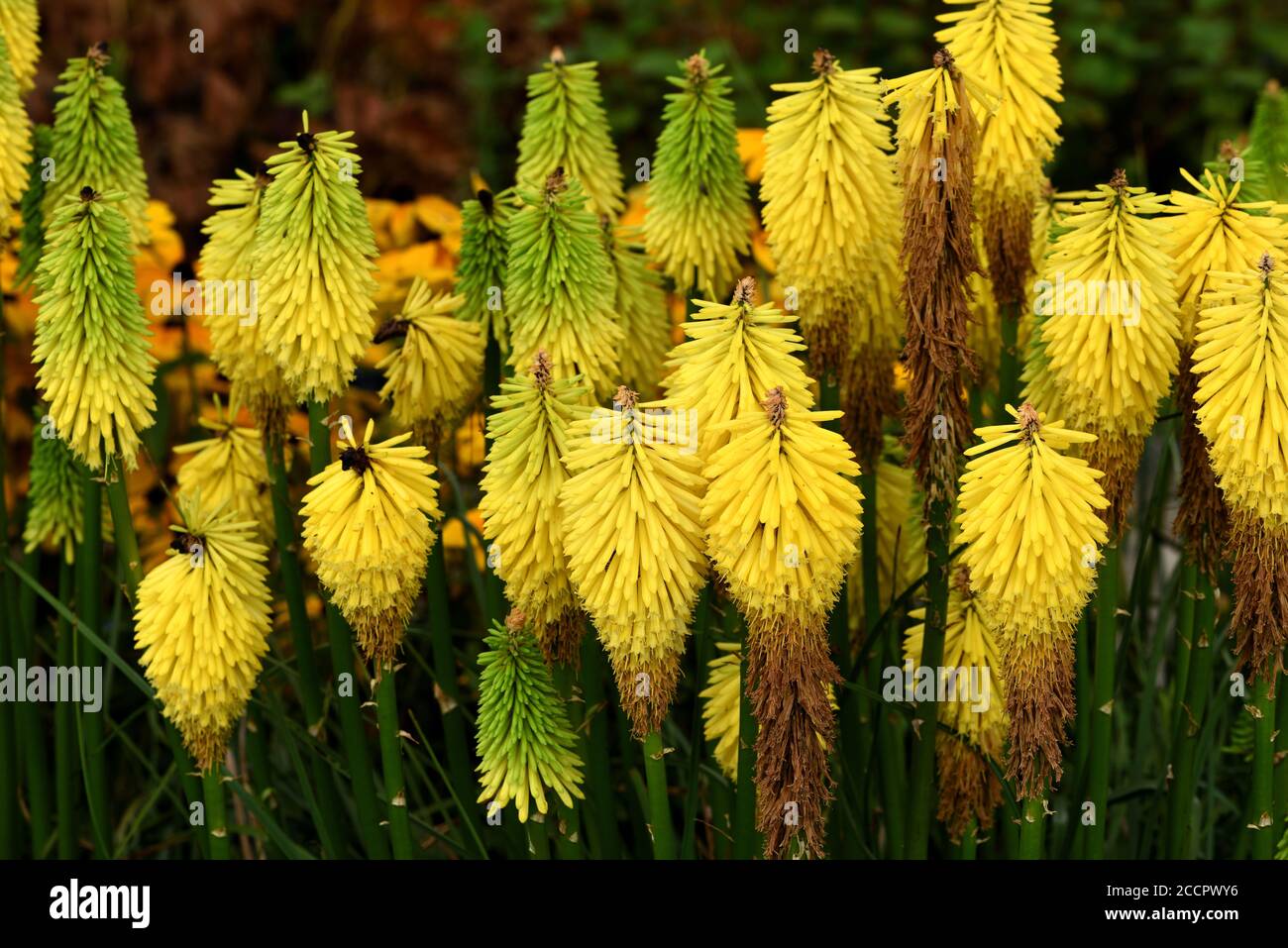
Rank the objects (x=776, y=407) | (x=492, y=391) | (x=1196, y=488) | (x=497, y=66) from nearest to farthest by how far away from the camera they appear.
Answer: (x=776, y=407)
(x=1196, y=488)
(x=492, y=391)
(x=497, y=66)

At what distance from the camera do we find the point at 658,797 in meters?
3.14

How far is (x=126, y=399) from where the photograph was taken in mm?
3295

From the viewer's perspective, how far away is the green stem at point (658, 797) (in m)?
3.09

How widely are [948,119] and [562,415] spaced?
0.91 metres

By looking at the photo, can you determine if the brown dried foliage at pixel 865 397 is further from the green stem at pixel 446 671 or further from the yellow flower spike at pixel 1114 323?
the green stem at pixel 446 671

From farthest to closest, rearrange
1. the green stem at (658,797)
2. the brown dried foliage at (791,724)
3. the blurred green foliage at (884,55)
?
the blurred green foliage at (884,55) → the green stem at (658,797) → the brown dried foliage at (791,724)

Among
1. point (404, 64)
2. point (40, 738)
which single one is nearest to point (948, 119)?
point (40, 738)

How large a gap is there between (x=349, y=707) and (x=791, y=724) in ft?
3.25

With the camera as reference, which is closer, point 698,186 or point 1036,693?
point 1036,693

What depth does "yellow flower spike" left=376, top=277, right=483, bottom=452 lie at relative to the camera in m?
3.47

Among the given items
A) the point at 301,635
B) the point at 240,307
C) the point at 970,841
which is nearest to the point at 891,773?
the point at 970,841

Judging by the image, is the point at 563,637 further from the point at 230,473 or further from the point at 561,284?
the point at 230,473

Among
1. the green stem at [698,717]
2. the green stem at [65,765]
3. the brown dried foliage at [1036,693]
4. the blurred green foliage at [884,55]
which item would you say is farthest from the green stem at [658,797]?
the blurred green foliage at [884,55]

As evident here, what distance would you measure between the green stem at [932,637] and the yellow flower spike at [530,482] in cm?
74
